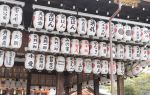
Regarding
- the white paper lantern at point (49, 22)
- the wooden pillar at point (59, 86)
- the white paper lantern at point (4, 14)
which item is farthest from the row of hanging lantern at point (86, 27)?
the wooden pillar at point (59, 86)

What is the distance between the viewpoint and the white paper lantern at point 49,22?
42.8ft

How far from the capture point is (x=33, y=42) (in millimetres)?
12883

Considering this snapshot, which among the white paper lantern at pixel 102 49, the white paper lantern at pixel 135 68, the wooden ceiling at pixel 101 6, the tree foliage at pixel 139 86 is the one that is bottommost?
the tree foliage at pixel 139 86

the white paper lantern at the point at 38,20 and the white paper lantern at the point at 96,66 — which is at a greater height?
the white paper lantern at the point at 38,20

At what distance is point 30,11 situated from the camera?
45.1 feet

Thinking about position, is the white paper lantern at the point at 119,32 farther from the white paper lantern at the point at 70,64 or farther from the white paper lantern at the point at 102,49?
the white paper lantern at the point at 70,64

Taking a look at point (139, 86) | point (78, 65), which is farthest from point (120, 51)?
point (139, 86)

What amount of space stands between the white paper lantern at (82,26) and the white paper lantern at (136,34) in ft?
9.43

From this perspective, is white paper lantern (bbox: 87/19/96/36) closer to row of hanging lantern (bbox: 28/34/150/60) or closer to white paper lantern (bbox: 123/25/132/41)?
row of hanging lantern (bbox: 28/34/150/60)

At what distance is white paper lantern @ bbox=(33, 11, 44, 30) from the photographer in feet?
42.0

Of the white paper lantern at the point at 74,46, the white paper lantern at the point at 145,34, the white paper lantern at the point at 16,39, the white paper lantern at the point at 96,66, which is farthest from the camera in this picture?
the white paper lantern at the point at 145,34

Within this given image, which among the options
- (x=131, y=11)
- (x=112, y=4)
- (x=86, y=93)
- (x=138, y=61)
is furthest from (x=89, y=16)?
(x=86, y=93)

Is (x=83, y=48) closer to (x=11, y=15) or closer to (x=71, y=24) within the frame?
(x=71, y=24)

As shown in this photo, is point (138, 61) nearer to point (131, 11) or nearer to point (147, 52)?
point (147, 52)
